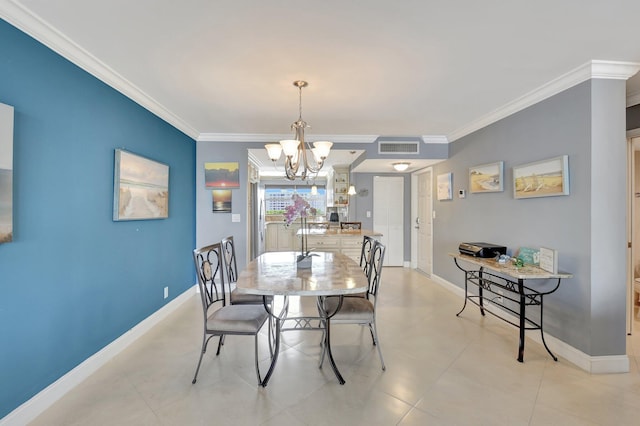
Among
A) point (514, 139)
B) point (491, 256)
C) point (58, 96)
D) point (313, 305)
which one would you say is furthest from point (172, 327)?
point (514, 139)

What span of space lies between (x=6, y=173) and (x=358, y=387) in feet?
8.07

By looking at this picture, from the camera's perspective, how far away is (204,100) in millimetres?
2896

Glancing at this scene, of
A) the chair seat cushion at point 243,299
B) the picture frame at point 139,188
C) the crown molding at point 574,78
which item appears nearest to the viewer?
the crown molding at point 574,78

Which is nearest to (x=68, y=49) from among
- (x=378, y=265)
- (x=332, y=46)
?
(x=332, y=46)

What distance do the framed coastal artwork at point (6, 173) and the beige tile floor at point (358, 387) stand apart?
3.81 feet

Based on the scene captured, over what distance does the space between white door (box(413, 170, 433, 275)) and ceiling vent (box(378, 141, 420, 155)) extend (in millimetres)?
897

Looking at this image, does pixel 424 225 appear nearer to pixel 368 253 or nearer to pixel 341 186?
pixel 341 186

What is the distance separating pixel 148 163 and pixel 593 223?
3995 mm

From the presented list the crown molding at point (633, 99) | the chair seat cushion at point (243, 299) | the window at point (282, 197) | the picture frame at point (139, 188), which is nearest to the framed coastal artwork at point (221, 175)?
the picture frame at point (139, 188)

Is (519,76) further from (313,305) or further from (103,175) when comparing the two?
(103,175)

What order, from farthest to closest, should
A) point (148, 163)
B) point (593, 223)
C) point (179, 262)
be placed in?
point (179, 262), point (148, 163), point (593, 223)

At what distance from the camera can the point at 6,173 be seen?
1476mm

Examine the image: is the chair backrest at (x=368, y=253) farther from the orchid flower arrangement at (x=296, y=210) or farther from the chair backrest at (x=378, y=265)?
the orchid flower arrangement at (x=296, y=210)

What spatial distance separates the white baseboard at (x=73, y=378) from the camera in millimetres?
1596
